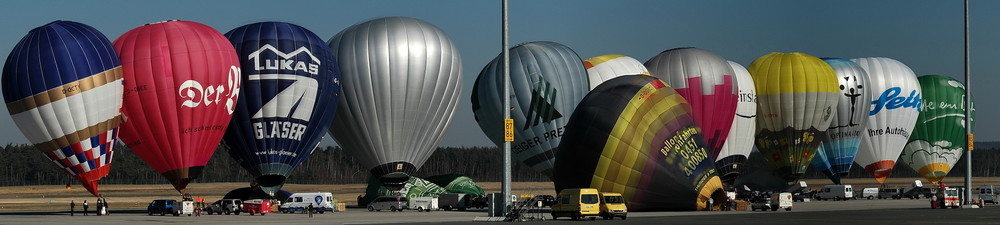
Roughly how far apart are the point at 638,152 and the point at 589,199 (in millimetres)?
6047

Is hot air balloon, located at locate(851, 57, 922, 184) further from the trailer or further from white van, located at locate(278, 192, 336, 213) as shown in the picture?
white van, located at locate(278, 192, 336, 213)

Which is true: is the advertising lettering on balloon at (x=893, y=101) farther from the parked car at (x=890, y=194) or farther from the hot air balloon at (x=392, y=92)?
the hot air balloon at (x=392, y=92)

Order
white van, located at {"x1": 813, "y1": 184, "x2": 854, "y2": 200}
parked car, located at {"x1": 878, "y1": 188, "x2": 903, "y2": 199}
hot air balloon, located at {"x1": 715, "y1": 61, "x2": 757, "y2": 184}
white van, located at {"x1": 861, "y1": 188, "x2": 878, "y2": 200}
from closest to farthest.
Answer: hot air balloon, located at {"x1": 715, "y1": 61, "x2": 757, "y2": 184}, white van, located at {"x1": 813, "y1": 184, "x2": 854, "y2": 200}, parked car, located at {"x1": 878, "y1": 188, "x2": 903, "y2": 199}, white van, located at {"x1": 861, "y1": 188, "x2": 878, "y2": 200}

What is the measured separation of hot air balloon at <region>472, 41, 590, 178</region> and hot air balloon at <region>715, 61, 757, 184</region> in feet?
31.4

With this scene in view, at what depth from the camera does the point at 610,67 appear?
77438mm

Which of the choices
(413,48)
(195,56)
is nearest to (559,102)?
(413,48)

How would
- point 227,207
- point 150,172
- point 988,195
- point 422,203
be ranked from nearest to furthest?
point 227,207 → point 422,203 → point 988,195 → point 150,172

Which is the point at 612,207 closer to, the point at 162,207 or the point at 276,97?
the point at 276,97

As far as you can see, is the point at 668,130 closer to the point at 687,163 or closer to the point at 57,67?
the point at 687,163

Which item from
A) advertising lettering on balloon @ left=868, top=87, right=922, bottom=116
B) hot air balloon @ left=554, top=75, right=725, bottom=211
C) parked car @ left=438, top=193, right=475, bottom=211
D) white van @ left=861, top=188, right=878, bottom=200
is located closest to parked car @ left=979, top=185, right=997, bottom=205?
advertising lettering on balloon @ left=868, top=87, right=922, bottom=116

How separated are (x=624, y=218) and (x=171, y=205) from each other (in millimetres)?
22874

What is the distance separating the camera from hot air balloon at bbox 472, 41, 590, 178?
7056 centimetres

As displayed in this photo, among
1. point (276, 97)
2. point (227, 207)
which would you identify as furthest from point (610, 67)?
point (227, 207)

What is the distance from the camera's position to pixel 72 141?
57.7m
